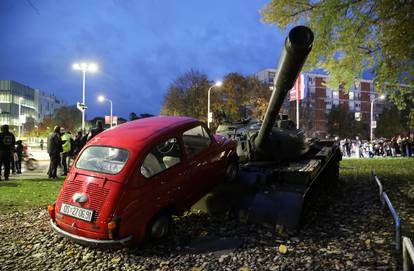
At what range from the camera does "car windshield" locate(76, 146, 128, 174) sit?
5512 mm

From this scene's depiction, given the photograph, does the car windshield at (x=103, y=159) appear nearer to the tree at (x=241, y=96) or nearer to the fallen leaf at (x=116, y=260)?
the fallen leaf at (x=116, y=260)

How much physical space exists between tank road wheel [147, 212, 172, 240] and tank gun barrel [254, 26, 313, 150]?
2737 millimetres

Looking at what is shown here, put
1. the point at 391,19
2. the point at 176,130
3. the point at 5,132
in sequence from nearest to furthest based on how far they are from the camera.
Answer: the point at 176,130, the point at 391,19, the point at 5,132

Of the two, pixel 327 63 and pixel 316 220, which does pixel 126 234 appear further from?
pixel 327 63

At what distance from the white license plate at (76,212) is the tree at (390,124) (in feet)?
215

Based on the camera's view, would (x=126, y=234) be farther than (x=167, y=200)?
No

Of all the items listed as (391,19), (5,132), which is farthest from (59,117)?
(391,19)

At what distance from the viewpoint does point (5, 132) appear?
39.9 feet

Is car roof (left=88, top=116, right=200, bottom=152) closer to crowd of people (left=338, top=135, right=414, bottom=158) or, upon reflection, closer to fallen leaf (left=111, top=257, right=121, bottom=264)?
fallen leaf (left=111, top=257, right=121, bottom=264)

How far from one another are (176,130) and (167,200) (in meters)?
1.21

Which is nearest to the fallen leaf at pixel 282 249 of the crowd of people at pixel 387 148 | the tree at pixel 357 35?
the tree at pixel 357 35

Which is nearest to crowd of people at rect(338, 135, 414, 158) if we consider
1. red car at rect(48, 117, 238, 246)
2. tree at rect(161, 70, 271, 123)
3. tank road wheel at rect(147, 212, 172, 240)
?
tree at rect(161, 70, 271, 123)

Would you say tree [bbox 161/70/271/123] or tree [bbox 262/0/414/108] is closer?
tree [bbox 262/0/414/108]

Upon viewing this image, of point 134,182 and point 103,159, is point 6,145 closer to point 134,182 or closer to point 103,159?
point 103,159
